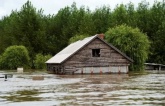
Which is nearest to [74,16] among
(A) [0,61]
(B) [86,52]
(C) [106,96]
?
(A) [0,61]

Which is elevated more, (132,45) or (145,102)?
(132,45)

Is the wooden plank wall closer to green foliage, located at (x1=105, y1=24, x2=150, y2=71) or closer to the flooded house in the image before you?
the flooded house

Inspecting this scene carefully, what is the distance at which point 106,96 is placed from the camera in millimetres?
27281

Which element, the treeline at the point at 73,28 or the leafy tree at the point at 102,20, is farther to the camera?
the leafy tree at the point at 102,20

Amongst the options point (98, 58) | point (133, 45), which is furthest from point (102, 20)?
point (98, 58)

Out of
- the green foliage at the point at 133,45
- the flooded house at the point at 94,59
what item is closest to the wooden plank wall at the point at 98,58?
the flooded house at the point at 94,59

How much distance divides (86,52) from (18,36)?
49456 millimetres

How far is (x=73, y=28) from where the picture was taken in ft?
368

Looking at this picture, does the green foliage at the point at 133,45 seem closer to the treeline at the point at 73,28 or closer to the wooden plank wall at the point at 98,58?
the wooden plank wall at the point at 98,58

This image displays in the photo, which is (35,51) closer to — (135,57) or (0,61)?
(0,61)

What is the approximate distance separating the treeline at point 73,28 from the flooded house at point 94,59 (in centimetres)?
3411

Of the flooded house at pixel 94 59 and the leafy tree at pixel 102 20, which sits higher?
the leafy tree at pixel 102 20

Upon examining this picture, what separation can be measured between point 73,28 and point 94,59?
49831 mm

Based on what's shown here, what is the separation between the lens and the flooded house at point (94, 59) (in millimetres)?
62094
